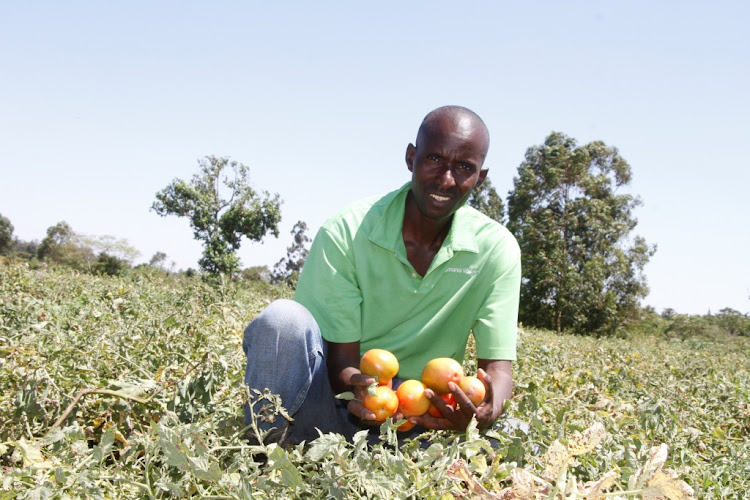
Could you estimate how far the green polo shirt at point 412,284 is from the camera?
2.52 meters

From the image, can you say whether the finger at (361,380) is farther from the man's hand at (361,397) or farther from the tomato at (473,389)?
the tomato at (473,389)

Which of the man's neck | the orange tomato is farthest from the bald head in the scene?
the orange tomato

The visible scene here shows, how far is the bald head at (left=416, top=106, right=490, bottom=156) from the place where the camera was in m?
2.44

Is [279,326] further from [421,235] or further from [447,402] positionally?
[421,235]

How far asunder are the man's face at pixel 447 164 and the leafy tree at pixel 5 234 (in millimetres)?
58511

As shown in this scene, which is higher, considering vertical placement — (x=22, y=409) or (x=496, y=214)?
(x=496, y=214)

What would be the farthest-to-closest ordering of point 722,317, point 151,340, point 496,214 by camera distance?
1. point 496,214
2. point 722,317
3. point 151,340

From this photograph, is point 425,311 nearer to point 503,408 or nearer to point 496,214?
point 503,408

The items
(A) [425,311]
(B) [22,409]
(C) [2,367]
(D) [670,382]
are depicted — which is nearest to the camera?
(B) [22,409]

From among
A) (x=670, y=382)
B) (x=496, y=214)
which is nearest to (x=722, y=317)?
(x=496, y=214)

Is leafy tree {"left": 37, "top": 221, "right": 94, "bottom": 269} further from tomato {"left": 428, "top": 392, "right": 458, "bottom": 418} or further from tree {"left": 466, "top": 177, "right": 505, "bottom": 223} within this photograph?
tomato {"left": 428, "top": 392, "right": 458, "bottom": 418}

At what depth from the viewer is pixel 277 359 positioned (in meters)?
2.14

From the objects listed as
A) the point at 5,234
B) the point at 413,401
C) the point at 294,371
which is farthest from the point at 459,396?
the point at 5,234

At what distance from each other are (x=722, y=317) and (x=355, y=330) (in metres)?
Result: 29.8
